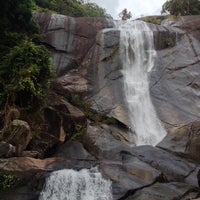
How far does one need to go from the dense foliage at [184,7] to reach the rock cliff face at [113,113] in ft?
13.4

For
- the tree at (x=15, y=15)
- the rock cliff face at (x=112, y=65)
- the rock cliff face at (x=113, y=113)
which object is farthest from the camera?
the rock cliff face at (x=112, y=65)

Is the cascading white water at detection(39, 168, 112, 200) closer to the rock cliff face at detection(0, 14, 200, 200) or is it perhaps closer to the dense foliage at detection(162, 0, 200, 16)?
the rock cliff face at detection(0, 14, 200, 200)

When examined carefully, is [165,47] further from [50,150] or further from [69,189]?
[69,189]

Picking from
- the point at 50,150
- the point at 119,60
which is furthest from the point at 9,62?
the point at 119,60

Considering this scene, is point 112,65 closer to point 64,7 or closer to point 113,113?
point 113,113

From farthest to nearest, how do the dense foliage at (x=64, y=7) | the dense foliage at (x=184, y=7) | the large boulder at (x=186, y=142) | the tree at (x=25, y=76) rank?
1. the dense foliage at (x=64, y=7)
2. the dense foliage at (x=184, y=7)
3. the tree at (x=25, y=76)
4. the large boulder at (x=186, y=142)

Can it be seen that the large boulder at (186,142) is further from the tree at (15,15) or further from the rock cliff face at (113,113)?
the tree at (15,15)

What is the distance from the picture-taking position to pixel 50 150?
17.1 metres

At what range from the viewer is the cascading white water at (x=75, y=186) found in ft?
44.4

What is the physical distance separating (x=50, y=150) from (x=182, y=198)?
6.93m

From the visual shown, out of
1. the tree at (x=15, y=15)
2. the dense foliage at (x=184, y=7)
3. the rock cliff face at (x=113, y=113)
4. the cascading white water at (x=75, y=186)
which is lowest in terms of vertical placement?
the cascading white water at (x=75, y=186)

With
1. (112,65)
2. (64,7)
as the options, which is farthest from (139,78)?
(64,7)

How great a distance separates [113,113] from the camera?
21.5 m

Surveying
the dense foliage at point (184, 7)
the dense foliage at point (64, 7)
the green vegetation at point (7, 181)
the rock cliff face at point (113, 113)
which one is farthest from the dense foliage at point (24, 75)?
the dense foliage at point (184, 7)
